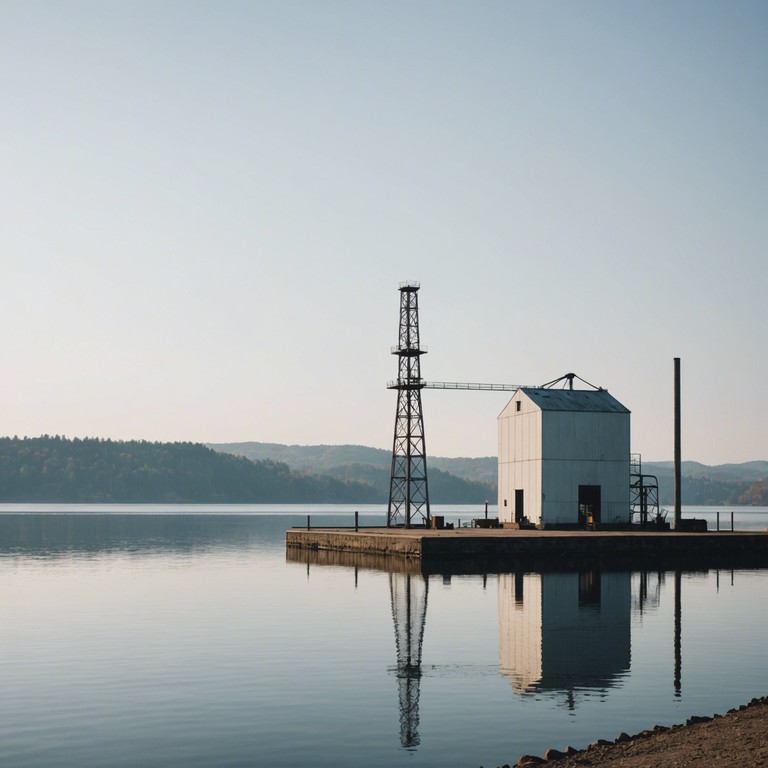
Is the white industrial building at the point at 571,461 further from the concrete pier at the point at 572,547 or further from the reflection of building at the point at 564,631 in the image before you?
the reflection of building at the point at 564,631

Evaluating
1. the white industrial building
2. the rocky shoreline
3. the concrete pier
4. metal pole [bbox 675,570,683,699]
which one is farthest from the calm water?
the white industrial building

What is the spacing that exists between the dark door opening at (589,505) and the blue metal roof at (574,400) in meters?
4.84

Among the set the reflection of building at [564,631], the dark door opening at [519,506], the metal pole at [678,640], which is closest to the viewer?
the metal pole at [678,640]

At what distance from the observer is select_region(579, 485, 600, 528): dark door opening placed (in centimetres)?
6800

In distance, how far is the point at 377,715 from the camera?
20062mm

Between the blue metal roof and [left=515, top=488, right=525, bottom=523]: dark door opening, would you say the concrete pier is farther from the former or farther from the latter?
the blue metal roof

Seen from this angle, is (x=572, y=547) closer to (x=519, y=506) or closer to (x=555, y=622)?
(x=519, y=506)

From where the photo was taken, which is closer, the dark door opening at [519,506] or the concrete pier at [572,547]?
the concrete pier at [572,547]

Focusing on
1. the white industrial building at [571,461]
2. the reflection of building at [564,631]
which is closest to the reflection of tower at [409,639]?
the reflection of building at [564,631]

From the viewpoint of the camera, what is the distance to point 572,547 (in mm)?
58625

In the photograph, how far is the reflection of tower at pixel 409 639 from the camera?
768 inches

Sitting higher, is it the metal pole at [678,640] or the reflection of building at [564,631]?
the reflection of building at [564,631]

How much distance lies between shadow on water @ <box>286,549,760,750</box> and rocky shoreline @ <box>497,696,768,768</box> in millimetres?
2943

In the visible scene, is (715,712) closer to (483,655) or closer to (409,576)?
(483,655)
